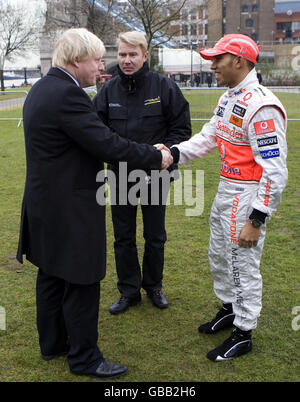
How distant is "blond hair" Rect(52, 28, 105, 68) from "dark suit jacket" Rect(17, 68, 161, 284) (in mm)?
82

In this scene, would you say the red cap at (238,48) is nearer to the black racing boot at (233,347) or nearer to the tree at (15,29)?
the black racing boot at (233,347)

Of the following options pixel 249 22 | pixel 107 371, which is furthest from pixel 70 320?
pixel 249 22

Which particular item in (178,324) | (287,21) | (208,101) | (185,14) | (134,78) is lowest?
(178,324)

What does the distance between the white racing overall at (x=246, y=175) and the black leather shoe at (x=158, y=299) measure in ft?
2.59

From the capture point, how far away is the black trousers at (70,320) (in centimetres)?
291

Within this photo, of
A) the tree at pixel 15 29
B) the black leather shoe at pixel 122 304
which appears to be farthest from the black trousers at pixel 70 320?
the tree at pixel 15 29

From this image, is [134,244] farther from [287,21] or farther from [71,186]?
[287,21]

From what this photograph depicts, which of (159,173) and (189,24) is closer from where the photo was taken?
(159,173)

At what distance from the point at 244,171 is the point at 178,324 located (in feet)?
4.89

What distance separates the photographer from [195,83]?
35.2 meters

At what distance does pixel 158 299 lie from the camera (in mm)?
3975

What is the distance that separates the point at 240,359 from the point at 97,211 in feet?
4.94

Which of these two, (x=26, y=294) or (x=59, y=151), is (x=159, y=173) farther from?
(x=26, y=294)

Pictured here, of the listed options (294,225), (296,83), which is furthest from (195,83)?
(294,225)
